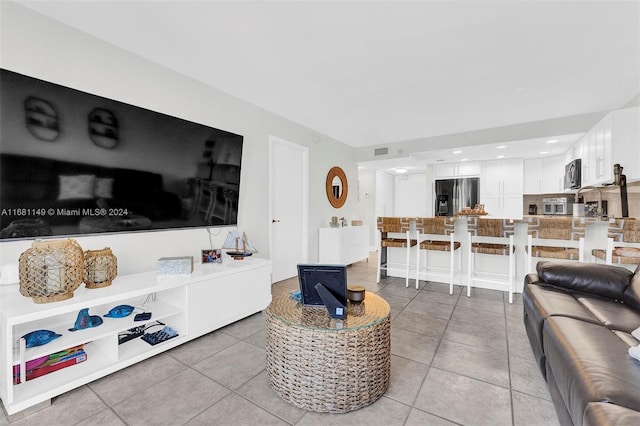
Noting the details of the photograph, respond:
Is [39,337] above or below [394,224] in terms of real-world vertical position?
below

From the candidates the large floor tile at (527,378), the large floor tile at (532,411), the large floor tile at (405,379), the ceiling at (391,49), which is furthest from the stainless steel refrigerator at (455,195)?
the large floor tile at (532,411)

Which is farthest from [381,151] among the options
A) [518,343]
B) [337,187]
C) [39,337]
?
[39,337]

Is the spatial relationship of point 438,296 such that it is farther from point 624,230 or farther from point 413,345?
point 624,230

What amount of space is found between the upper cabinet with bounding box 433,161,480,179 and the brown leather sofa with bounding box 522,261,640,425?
404cm

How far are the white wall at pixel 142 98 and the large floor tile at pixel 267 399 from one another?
4.83 ft

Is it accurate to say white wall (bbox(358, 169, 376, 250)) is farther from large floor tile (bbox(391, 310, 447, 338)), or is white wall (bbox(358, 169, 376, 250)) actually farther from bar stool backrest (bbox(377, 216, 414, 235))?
large floor tile (bbox(391, 310, 447, 338))

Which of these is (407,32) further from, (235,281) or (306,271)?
(235,281)

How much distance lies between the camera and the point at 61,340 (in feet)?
5.74

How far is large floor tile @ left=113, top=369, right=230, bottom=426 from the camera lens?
60.3 inches

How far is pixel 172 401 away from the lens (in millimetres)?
1669

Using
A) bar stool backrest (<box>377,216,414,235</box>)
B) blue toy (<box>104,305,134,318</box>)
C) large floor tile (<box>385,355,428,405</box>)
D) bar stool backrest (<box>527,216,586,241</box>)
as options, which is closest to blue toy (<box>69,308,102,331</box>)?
blue toy (<box>104,305,134,318</box>)

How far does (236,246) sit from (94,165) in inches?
57.2

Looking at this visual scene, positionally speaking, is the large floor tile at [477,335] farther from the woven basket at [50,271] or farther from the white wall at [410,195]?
the white wall at [410,195]

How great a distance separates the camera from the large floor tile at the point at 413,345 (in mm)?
2152
